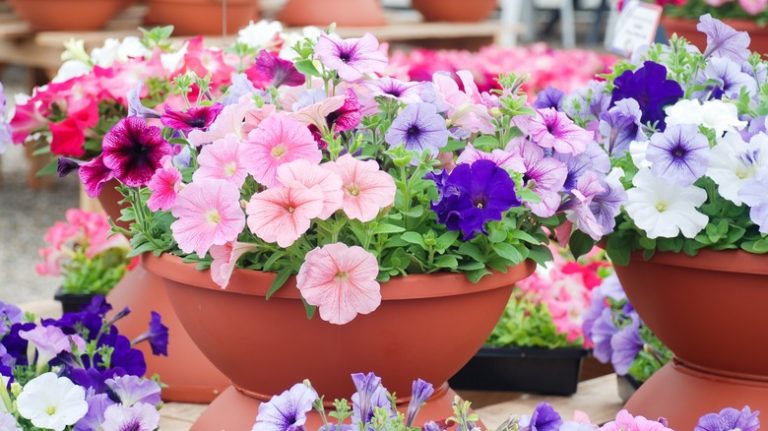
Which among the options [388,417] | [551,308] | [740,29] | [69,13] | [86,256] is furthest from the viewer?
[69,13]

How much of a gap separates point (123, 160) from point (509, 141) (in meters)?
0.35

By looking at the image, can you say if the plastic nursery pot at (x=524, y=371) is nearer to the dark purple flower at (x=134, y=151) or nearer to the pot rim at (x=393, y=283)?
the pot rim at (x=393, y=283)

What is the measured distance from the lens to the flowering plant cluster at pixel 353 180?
901 millimetres

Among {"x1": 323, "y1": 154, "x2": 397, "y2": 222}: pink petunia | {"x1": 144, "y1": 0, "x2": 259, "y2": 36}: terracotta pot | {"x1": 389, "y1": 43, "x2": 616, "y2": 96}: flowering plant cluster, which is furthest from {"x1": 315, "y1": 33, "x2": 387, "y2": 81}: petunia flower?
{"x1": 144, "y1": 0, "x2": 259, "y2": 36}: terracotta pot

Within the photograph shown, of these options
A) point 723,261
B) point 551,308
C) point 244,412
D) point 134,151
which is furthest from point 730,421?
point 551,308

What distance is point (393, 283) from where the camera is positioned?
3.10 feet

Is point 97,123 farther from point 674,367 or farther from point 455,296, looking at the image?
point 674,367

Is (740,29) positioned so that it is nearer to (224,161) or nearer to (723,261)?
(723,261)

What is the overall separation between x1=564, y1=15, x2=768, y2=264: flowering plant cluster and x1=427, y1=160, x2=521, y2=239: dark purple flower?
18 cm

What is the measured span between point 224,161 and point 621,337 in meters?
0.61

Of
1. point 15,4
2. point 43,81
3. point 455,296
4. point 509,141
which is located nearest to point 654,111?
point 509,141

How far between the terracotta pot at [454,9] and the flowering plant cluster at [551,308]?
84.2 inches

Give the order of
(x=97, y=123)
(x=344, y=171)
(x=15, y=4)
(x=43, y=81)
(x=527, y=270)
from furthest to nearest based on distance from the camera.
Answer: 1. (x=43, y=81)
2. (x=15, y=4)
3. (x=97, y=123)
4. (x=527, y=270)
5. (x=344, y=171)

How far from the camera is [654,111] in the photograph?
1.16 meters
